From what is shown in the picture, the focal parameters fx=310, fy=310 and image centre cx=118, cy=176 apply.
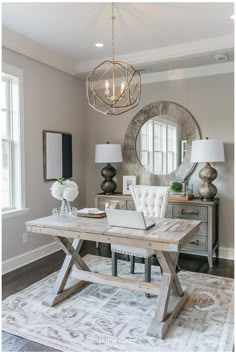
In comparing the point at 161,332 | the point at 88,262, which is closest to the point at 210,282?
the point at 161,332

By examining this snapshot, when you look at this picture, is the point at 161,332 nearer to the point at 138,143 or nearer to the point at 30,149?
the point at 30,149

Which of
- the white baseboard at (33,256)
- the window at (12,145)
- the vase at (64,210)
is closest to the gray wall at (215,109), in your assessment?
the white baseboard at (33,256)

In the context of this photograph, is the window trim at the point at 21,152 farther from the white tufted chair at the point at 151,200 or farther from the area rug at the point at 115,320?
the white tufted chair at the point at 151,200

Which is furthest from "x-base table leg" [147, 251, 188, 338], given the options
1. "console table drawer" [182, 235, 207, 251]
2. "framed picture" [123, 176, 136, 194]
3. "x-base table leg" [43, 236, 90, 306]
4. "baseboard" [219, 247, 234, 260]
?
"framed picture" [123, 176, 136, 194]

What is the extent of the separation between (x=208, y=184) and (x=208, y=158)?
15.8 inches

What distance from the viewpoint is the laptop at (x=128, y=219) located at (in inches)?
96.6

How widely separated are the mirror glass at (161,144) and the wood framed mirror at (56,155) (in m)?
1.08

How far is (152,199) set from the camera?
11.6 ft

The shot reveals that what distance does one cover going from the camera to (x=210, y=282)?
11.0 ft

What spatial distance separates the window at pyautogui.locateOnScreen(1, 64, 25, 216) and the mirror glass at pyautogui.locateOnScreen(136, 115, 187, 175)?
1.83 m

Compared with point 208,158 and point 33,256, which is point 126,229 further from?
point 33,256

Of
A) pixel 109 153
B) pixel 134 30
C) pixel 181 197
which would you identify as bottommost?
pixel 181 197

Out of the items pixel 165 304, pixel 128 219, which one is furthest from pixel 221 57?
pixel 165 304

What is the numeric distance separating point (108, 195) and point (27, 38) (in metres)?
2.31
